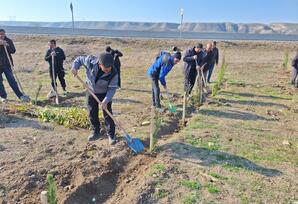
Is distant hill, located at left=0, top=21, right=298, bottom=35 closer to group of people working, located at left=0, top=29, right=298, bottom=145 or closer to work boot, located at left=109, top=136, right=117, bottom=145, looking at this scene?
→ group of people working, located at left=0, top=29, right=298, bottom=145

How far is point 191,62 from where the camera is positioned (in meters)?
9.31

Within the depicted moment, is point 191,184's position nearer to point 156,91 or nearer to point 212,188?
point 212,188

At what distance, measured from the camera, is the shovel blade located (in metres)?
6.18

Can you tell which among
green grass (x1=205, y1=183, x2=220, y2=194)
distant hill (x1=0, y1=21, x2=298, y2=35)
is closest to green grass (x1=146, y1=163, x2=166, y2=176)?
green grass (x1=205, y1=183, x2=220, y2=194)

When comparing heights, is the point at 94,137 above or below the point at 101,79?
below

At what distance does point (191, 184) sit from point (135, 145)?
4.56 ft

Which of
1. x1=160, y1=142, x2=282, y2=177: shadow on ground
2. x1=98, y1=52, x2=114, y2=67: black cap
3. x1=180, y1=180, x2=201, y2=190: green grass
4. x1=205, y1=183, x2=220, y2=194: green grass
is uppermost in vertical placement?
x1=98, y1=52, x2=114, y2=67: black cap

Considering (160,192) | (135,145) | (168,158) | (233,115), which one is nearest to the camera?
(160,192)

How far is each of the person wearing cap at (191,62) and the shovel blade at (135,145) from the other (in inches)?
126

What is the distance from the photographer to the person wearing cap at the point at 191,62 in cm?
923

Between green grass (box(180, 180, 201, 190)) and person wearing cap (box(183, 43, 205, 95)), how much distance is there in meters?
4.11

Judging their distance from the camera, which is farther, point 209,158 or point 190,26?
point 190,26

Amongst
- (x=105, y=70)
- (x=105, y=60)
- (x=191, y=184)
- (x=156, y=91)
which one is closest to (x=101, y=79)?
(x=105, y=70)

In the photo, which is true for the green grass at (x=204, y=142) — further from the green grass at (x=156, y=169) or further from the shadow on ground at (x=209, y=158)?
the green grass at (x=156, y=169)
